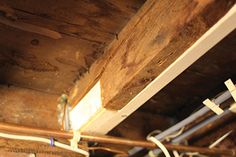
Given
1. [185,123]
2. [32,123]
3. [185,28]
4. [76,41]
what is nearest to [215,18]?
[185,28]

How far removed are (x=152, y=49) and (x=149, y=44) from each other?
26 mm

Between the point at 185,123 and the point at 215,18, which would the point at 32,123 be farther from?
the point at 215,18

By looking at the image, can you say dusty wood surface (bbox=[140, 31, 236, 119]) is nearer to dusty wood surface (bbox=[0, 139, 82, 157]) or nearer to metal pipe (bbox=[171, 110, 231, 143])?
metal pipe (bbox=[171, 110, 231, 143])

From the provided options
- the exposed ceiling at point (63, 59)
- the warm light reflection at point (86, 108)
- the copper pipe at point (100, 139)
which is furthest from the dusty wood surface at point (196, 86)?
the warm light reflection at point (86, 108)

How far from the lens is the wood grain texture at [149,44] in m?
0.66

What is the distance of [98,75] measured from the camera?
1.06 m

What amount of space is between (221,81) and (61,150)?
75 cm

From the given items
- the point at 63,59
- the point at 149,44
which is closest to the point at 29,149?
the point at 63,59

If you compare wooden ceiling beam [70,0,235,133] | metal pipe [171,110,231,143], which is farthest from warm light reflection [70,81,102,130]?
metal pipe [171,110,231,143]

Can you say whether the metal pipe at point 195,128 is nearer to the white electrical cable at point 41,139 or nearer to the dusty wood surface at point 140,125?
the dusty wood surface at point 140,125

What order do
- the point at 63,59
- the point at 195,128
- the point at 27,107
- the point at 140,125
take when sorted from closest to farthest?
1. the point at 63,59
2. the point at 27,107
3. the point at 195,128
4. the point at 140,125

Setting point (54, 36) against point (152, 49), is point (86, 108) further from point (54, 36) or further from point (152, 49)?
point (152, 49)

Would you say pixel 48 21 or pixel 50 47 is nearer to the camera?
pixel 48 21

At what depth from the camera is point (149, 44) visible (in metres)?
0.80
